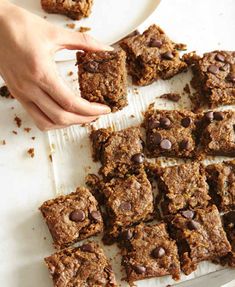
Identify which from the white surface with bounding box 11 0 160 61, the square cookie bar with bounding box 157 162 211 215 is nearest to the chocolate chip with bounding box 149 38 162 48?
the white surface with bounding box 11 0 160 61

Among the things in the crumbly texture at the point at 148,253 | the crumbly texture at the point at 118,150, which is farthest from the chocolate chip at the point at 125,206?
the crumbly texture at the point at 118,150

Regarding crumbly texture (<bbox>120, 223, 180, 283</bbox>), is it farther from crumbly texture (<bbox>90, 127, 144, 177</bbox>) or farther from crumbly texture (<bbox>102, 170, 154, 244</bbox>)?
crumbly texture (<bbox>90, 127, 144, 177</bbox>)

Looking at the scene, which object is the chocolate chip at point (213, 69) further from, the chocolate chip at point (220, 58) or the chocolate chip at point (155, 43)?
the chocolate chip at point (155, 43)

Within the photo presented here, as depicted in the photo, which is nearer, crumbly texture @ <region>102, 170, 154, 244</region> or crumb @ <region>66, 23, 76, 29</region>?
crumbly texture @ <region>102, 170, 154, 244</region>

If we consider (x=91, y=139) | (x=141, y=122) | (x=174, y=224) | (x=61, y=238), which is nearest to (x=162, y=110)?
(x=141, y=122)

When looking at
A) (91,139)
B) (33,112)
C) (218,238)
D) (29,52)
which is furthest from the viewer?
(91,139)

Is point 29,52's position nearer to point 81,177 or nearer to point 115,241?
point 81,177

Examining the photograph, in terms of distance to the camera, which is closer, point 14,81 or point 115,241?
point 14,81
